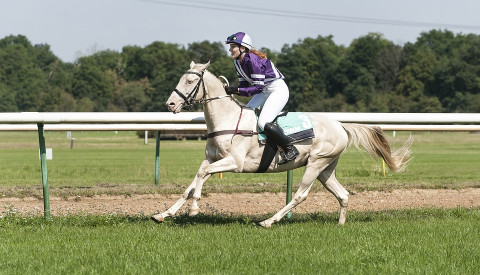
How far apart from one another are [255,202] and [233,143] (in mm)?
3246

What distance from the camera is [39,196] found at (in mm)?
11430

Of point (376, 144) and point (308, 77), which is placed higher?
point (376, 144)

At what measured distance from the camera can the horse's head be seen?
8.42 metres

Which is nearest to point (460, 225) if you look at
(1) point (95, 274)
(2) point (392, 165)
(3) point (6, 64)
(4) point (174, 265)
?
(2) point (392, 165)

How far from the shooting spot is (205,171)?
8.29 meters

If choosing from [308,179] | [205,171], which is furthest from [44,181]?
[308,179]

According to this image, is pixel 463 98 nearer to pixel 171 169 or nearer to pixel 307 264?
pixel 171 169

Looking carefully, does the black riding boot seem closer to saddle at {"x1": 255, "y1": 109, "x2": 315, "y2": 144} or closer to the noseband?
saddle at {"x1": 255, "y1": 109, "x2": 315, "y2": 144}

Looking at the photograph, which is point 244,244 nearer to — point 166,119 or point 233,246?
point 233,246

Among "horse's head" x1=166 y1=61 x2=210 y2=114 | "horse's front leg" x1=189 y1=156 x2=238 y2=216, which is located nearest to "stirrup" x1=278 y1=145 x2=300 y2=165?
"horse's front leg" x1=189 y1=156 x2=238 y2=216

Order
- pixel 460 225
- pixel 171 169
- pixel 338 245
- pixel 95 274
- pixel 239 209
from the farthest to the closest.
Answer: pixel 171 169, pixel 239 209, pixel 460 225, pixel 338 245, pixel 95 274

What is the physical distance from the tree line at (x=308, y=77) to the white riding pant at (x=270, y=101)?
2597 inches

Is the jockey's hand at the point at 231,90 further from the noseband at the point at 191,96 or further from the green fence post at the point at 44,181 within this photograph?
the green fence post at the point at 44,181

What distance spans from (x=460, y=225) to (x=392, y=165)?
69.1 inches
